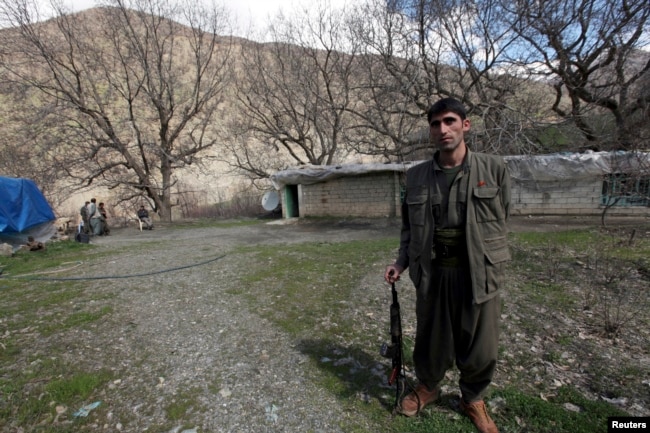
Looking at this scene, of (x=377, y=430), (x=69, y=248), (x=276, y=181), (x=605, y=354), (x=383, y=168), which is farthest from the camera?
(x=276, y=181)

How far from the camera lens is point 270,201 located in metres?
16.1

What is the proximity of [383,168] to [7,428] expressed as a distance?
11.4m

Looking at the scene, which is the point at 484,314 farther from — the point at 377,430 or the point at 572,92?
the point at 572,92

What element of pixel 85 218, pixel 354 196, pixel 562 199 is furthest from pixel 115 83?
pixel 562 199

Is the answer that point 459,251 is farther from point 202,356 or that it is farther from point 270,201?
point 270,201

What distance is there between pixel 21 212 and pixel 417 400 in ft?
36.8

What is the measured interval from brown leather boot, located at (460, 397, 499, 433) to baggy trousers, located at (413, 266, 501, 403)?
0.15ft

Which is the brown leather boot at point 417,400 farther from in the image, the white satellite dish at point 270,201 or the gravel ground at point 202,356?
the white satellite dish at point 270,201

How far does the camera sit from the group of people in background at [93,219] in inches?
443

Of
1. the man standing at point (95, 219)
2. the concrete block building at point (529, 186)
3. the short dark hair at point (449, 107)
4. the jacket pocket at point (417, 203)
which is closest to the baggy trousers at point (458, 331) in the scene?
Answer: the jacket pocket at point (417, 203)

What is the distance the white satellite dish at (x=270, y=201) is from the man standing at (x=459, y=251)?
1443 cm

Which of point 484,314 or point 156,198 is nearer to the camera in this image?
point 484,314

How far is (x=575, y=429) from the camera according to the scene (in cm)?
186

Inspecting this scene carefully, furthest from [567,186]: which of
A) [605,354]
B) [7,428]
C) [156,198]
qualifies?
[156,198]
